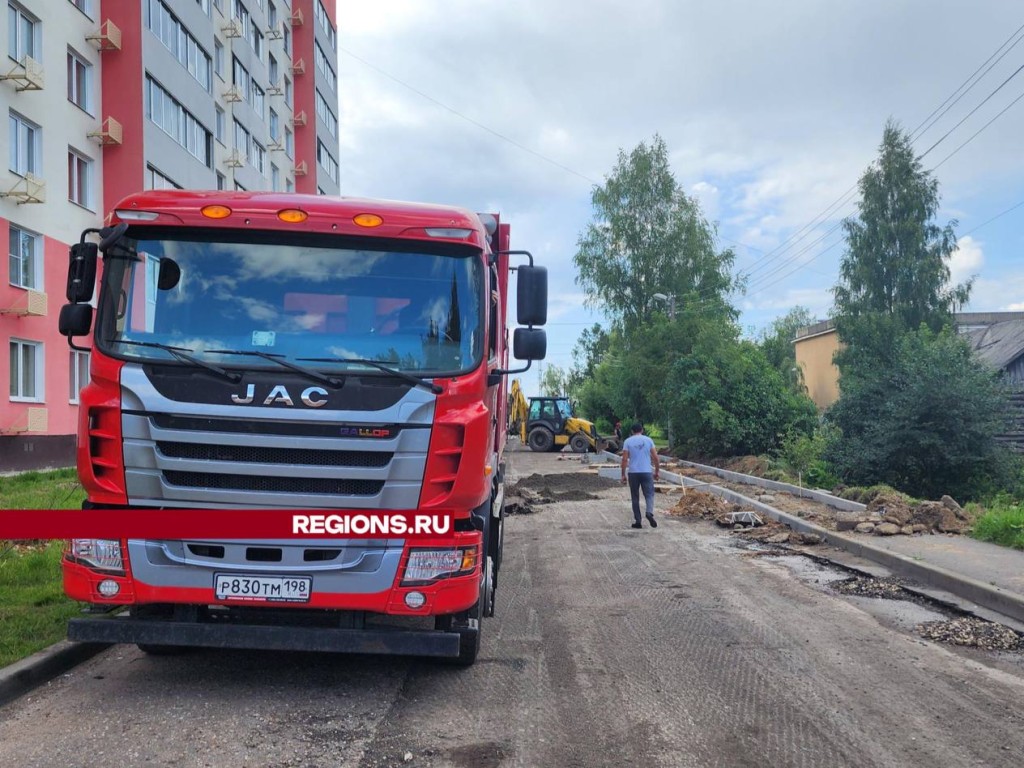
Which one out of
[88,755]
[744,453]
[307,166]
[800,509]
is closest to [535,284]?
[88,755]

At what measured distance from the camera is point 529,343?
6.38 meters

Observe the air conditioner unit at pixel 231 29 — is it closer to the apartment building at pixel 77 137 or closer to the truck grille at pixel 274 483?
the apartment building at pixel 77 137

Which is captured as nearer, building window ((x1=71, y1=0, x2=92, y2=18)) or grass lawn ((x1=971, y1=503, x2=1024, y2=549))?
grass lawn ((x1=971, y1=503, x2=1024, y2=549))

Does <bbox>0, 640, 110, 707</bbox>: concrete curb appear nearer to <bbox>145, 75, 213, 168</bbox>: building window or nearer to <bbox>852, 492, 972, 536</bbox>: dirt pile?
<bbox>852, 492, 972, 536</bbox>: dirt pile

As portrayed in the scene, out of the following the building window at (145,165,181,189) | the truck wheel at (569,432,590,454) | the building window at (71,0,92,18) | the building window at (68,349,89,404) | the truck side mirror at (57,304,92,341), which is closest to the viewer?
the truck side mirror at (57,304,92,341)

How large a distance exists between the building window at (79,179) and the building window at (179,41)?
515 centimetres

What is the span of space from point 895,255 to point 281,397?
147 feet

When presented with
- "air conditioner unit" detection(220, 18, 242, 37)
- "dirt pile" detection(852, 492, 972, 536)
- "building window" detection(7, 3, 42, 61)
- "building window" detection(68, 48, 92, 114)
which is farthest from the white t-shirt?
"air conditioner unit" detection(220, 18, 242, 37)

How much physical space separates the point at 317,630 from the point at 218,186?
3199 cm

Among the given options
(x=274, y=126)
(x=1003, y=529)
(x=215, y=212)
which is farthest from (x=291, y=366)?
(x=274, y=126)

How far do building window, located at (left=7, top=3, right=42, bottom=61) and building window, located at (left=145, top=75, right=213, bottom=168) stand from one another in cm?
424

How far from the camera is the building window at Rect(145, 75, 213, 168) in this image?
27344 mm

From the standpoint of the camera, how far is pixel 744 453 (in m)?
28.8

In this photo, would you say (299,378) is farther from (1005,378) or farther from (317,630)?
(1005,378)
